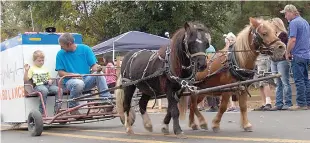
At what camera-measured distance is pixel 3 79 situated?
11.7m

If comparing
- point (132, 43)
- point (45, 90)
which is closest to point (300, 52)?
point (45, 90)

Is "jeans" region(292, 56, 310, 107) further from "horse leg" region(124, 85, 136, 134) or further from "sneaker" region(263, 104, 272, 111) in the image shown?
"horse leg" region(124, 85, 136, 134)

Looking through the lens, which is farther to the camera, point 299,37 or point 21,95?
point 299,37

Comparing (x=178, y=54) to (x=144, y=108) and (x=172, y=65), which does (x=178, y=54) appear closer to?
(x=172, y=65)

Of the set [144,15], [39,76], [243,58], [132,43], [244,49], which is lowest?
[39,76]

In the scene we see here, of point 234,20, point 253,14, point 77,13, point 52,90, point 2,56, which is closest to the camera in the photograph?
point 52,90

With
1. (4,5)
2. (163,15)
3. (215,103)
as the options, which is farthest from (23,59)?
(4,5)

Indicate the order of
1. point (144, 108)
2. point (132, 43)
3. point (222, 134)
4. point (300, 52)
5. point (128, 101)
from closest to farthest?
point (222, 134) < point (128, 101) < point (144, 108) < point (300, 52) < point (132, 43)

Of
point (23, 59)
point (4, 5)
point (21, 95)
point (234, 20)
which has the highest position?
point (4, 5)

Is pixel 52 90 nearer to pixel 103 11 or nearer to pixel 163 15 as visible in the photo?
pixel 163 15

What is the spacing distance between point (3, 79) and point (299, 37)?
21.8 feet

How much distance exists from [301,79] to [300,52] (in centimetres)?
61

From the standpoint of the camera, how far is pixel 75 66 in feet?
35.3

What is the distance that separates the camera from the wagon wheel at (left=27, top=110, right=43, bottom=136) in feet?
31.7
